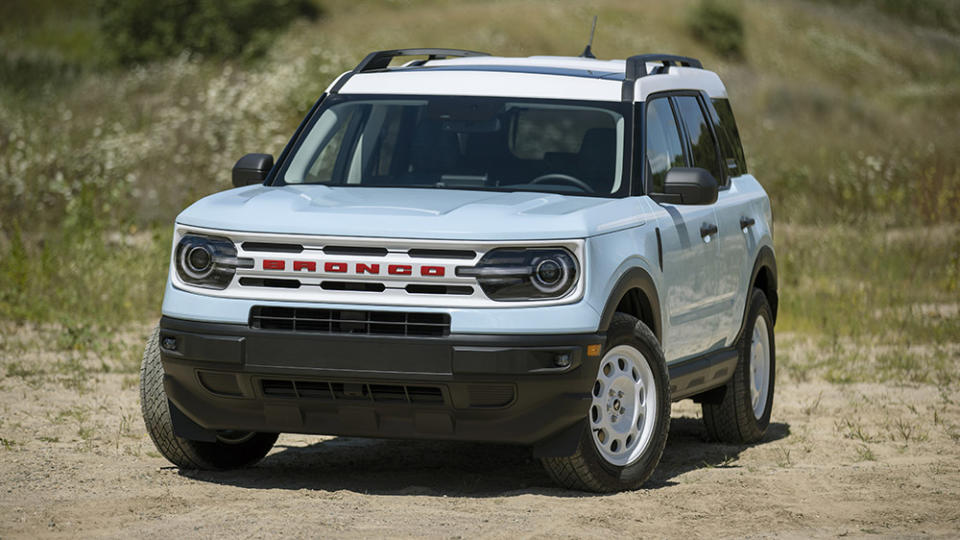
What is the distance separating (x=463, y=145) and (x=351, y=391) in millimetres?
1655

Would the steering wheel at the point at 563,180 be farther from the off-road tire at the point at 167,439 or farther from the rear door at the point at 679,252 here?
the off-road tire at the point at 167,439

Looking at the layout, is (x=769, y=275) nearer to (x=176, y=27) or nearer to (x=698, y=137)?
(x=698, y=137)

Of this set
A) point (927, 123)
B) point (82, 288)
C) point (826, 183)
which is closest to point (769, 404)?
point (82, 288)

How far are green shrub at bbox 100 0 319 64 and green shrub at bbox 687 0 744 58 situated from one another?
17.8 m

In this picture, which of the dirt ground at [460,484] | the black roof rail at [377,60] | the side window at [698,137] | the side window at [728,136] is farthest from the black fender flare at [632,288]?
the side window at [728,136]

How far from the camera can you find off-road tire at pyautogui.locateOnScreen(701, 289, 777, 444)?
331 inches

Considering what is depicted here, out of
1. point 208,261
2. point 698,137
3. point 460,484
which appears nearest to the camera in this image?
point 208,261

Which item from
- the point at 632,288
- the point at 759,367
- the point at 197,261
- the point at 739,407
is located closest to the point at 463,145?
the point at 632,288

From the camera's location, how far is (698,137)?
8242 millimetres

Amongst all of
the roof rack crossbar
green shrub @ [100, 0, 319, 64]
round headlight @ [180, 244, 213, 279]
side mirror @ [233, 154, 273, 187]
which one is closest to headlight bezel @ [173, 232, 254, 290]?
round headlight @ [180, 244, 213, 279]

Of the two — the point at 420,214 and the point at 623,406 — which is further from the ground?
the point at 420,214

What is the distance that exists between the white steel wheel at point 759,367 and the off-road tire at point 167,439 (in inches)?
119

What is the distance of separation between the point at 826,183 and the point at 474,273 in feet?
44.9

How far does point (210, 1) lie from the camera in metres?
50.4
